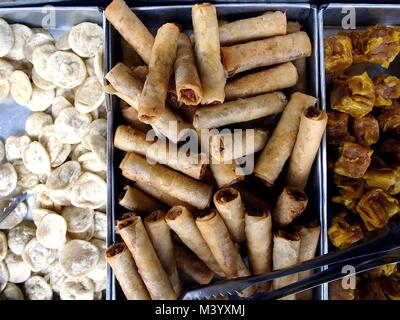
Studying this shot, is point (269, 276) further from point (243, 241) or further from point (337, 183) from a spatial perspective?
point (337, 183)

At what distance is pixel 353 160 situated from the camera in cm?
162

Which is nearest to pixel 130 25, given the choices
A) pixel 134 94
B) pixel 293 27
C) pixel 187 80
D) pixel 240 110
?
pixel 134 94

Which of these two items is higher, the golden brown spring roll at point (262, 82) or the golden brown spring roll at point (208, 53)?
the golden brown spring roll at point (208, 53)

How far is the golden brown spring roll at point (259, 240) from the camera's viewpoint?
151 cm

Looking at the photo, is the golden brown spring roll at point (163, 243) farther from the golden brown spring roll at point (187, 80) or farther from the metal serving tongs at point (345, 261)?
the golden brown spring roll at point (187, 80)

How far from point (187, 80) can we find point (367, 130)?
752 mm

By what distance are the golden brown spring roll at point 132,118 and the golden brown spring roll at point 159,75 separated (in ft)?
0.78

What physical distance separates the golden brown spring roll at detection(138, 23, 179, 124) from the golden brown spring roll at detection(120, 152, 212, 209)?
24cm

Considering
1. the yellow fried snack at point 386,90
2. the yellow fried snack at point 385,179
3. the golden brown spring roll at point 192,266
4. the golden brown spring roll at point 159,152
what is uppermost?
the yellow fried snack at point 386,90

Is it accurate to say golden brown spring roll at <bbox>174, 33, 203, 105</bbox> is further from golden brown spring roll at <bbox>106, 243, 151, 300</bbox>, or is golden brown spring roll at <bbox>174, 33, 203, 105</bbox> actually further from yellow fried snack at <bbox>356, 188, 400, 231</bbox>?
yellow fried snack at <bbox>356, 188, 400, 231</bbox>

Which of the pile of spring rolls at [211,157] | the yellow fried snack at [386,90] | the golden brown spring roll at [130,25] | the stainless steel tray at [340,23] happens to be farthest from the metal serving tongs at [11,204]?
the yellow fried snack at [386,90]

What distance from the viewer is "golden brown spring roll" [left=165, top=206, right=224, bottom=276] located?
1.53 metres

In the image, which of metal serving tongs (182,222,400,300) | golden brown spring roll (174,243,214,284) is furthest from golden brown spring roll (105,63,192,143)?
metal serving tongs (182,222,400,300)

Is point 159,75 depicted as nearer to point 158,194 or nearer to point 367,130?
point 158,194
